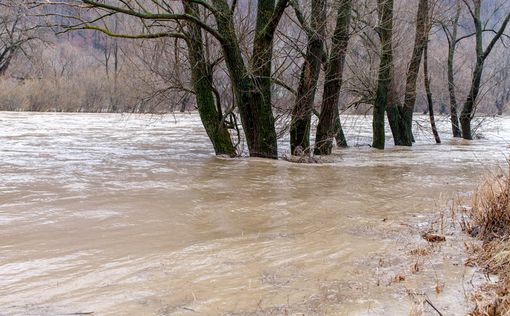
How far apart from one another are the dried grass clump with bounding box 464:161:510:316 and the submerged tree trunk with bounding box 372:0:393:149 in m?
11.0

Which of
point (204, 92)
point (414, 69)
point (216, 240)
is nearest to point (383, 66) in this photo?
point (414, 69)

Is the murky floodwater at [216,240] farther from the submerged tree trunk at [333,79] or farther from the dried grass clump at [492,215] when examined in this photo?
the submerged tree trunk at [333,79]

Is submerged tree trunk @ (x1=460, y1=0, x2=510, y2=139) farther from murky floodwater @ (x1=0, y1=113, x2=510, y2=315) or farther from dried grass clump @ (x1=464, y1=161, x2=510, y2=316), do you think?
dried grass clump @ (x1=464, y1=161, x2=510, y2=316)

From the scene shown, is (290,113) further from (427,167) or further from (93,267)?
(93,267)

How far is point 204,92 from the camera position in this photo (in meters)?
13.4

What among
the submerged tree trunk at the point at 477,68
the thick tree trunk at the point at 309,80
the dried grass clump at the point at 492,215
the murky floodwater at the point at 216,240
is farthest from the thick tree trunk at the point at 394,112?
the dried grass clump at the point at 492,215

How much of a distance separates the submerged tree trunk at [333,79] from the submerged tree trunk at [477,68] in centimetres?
1059

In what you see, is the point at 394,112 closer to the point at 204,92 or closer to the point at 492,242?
the point at 204,92

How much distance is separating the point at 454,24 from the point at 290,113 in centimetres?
1271

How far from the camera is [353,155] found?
15.3 m

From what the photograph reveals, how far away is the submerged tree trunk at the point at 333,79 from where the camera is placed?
504 inches

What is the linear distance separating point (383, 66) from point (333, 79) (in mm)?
3943

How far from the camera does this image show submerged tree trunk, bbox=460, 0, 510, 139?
21703 mm

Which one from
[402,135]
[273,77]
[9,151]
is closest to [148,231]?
[273,77]
